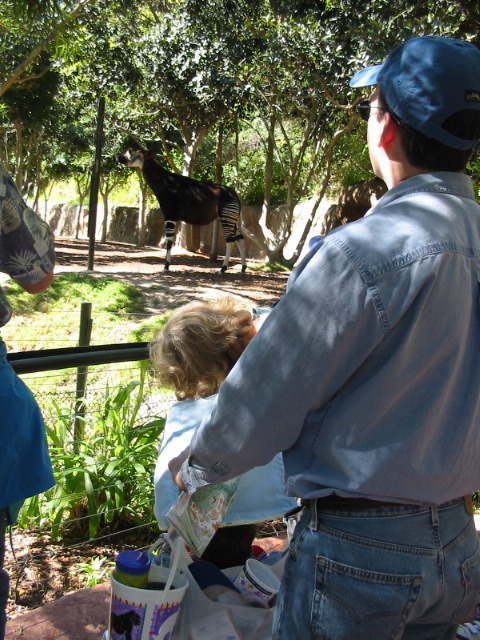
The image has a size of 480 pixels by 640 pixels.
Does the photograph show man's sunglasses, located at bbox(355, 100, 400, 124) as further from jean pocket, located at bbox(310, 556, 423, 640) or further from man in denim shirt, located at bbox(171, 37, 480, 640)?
jean pocket, located at bbox(310, 556, 423, 640)

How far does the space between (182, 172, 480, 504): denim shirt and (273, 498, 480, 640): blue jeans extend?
57 millimetres

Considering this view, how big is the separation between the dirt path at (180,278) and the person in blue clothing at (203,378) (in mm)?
8218

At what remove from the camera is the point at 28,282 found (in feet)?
5.96

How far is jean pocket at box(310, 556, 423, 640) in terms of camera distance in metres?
1.20

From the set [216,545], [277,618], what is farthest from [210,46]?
[277,618]

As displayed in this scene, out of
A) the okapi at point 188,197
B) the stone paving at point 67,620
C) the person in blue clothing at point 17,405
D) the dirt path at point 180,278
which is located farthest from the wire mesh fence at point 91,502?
the okapi at point 188,197

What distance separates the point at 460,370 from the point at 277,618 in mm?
539

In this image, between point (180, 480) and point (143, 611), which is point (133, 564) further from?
point (180, 480)

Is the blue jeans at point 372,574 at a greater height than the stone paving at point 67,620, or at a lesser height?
greater

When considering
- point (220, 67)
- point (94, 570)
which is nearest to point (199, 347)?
point (94, 570)

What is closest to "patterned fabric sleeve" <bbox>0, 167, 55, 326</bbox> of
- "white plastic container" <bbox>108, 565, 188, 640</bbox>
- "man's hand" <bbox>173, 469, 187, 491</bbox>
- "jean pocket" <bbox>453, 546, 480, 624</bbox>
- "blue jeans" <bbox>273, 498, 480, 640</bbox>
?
"man's hand" <bbox>173, 469, 187, 491</bbox>

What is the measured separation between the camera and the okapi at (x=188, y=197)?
572 inches

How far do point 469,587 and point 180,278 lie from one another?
1201 centimetres

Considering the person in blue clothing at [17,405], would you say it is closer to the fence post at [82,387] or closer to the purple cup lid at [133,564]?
the purple cup lid at [133,564]
